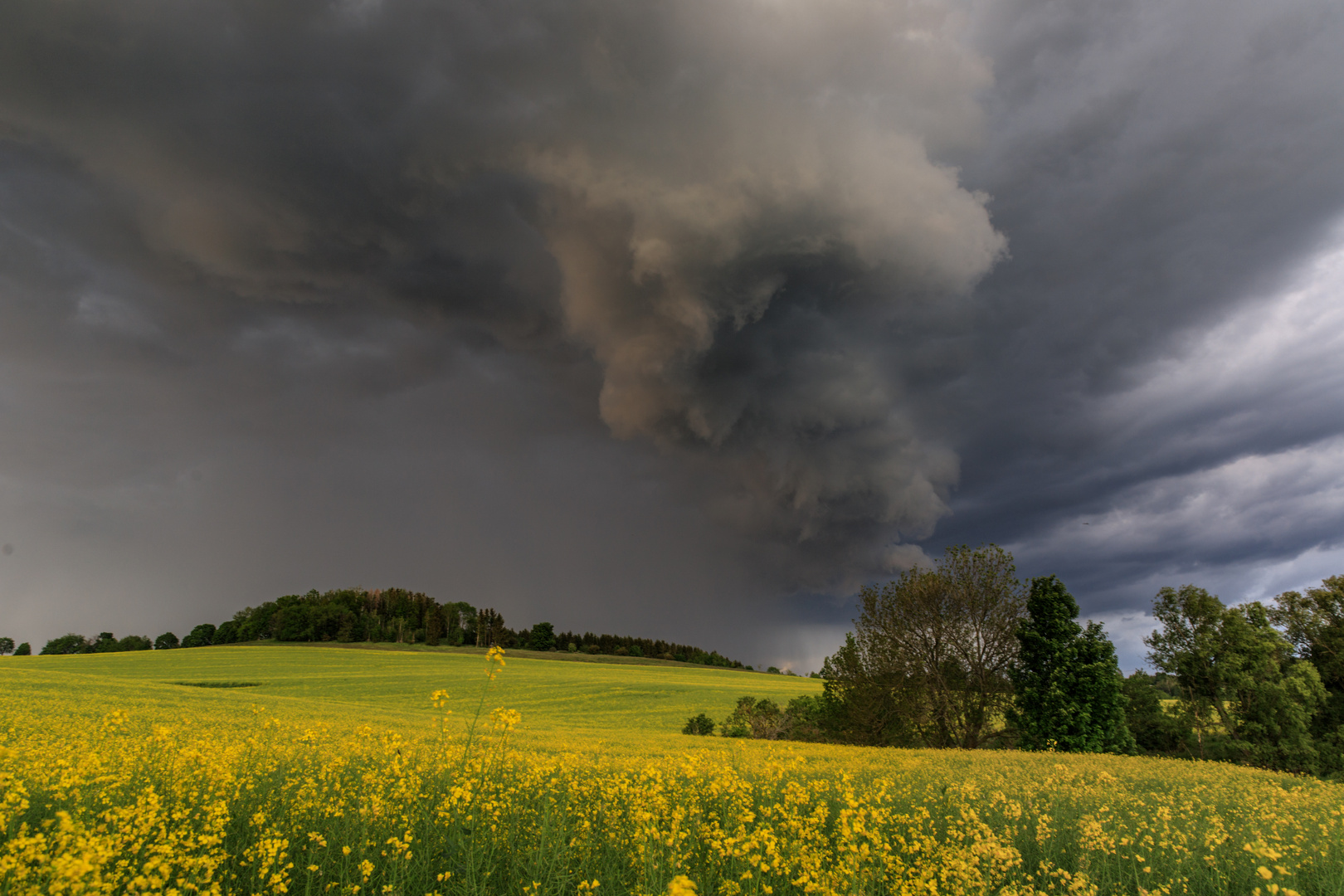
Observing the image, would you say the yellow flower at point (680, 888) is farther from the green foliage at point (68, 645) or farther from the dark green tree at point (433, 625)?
the green foliage at point (68, 645)

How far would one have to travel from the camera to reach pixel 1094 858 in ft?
21.6

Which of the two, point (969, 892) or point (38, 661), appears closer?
point (969, 892)

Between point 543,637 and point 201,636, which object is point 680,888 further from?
point 201,636

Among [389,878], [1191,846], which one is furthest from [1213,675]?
[389,878]

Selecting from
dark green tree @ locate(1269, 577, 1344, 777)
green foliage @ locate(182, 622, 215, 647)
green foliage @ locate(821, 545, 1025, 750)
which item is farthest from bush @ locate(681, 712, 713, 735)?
green foliage @ locate(182, 622, 215, 647)

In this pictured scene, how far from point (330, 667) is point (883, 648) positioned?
6059 cm

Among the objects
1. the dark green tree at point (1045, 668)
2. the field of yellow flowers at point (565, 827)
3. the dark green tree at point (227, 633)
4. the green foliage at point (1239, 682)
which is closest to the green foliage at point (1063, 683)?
the dark green tree at point (1045, 668)

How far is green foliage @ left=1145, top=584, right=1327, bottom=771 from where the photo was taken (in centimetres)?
3447

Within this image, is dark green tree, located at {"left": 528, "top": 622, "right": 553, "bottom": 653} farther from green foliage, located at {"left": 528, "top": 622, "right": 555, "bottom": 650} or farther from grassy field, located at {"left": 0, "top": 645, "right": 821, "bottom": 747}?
grassy field, located at {"left": 0, "top": 645, "right": 821, "bottom": 747}

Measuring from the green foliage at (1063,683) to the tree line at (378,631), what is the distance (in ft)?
326

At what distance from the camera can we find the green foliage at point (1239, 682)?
34.5m

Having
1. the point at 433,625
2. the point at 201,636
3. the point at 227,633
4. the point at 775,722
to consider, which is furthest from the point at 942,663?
the point at 201,636

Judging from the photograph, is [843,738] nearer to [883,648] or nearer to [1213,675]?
[883,648]

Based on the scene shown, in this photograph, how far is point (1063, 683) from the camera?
102 ft
